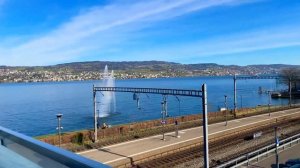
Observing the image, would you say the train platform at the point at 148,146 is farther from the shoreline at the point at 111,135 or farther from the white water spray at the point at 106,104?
the white water spray at the point at 106,104

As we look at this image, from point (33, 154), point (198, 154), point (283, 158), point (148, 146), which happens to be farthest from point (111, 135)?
point (33, 154)

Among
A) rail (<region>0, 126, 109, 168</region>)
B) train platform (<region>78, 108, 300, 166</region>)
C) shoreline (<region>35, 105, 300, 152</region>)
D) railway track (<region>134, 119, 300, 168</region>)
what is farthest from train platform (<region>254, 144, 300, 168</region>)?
rail (<region>0, 126, 109, 168</region>)

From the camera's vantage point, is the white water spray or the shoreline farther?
the white water spray

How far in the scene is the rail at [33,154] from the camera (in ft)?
7.69

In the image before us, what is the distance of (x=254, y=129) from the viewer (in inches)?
1658

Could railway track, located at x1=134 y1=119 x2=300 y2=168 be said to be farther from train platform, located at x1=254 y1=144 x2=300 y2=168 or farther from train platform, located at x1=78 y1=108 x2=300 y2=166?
train platform, located at x1=254 y1=144 x2=300 y2=168

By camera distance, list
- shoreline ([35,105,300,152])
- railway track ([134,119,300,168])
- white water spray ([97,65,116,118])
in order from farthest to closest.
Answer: white water spray ([97,65,116,118]), shoreline ([35,105,300,152]), railway track ([134,119,300,168])

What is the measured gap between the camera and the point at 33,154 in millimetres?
2904

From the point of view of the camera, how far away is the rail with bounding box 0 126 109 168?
7.69ft

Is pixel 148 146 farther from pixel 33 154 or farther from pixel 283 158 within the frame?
pixel 33 154

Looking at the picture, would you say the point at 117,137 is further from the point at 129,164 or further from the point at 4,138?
the point at 4,138

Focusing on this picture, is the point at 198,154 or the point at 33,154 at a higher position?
the point at 33,154

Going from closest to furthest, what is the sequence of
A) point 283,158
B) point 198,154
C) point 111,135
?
point 283,158, point 198,154, point 111,135

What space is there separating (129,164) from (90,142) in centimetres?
899
